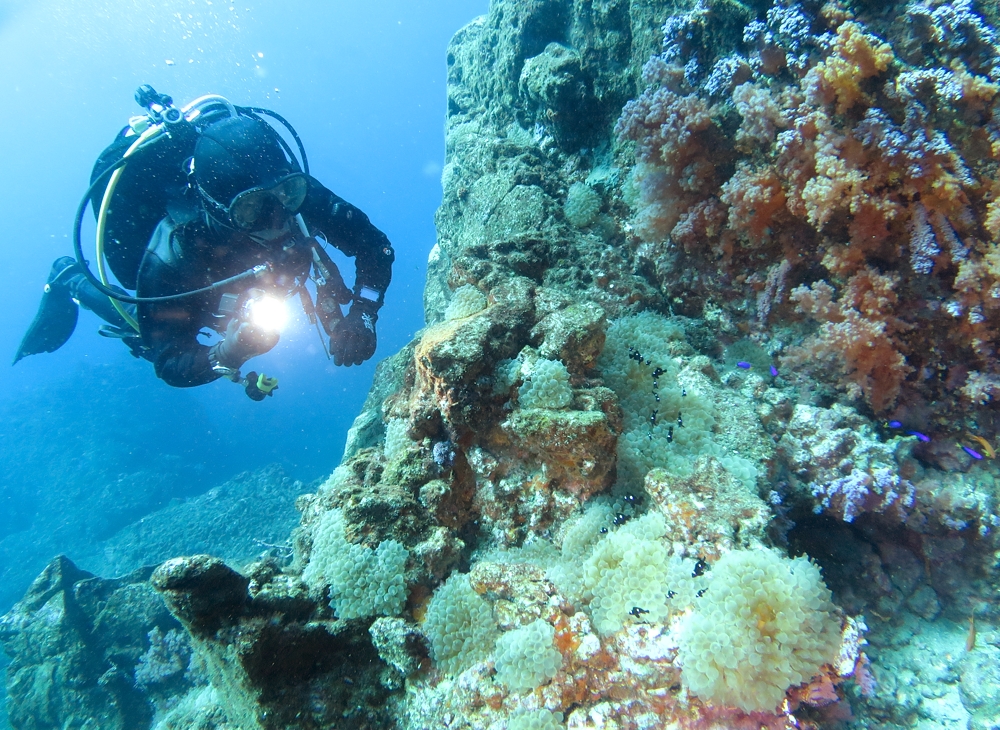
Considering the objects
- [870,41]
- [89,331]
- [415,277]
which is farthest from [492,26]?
[415,277]

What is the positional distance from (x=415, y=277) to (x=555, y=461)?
448 ft

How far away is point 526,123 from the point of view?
749 centimetres

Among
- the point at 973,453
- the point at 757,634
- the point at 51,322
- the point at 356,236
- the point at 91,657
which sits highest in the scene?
the point at 51,322

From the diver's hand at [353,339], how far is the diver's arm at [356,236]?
43 centimetres

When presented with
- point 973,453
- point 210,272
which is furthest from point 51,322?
point 973,453

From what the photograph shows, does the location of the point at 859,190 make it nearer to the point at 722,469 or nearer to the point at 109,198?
the point at 722,469

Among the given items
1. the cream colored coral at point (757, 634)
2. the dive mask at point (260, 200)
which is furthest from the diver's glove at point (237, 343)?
the cream colored coral at point (757, 634)

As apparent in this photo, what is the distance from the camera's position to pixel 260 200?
5254 mm

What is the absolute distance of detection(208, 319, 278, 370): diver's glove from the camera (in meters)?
5.72

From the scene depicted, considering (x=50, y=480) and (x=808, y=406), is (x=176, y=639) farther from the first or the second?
(x=50, y=480)

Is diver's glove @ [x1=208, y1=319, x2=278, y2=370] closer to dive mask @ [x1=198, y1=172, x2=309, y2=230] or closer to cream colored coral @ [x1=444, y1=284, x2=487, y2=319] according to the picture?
dive mask @ [x1=198, y1=172, x2=309, y2=230]

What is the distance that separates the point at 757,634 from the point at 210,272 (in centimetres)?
667

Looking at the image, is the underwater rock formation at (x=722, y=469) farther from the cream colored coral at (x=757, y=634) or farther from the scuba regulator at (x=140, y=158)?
the scuba regulator at (x=140, y=158)

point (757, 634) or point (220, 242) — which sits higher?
point (220, 242)
